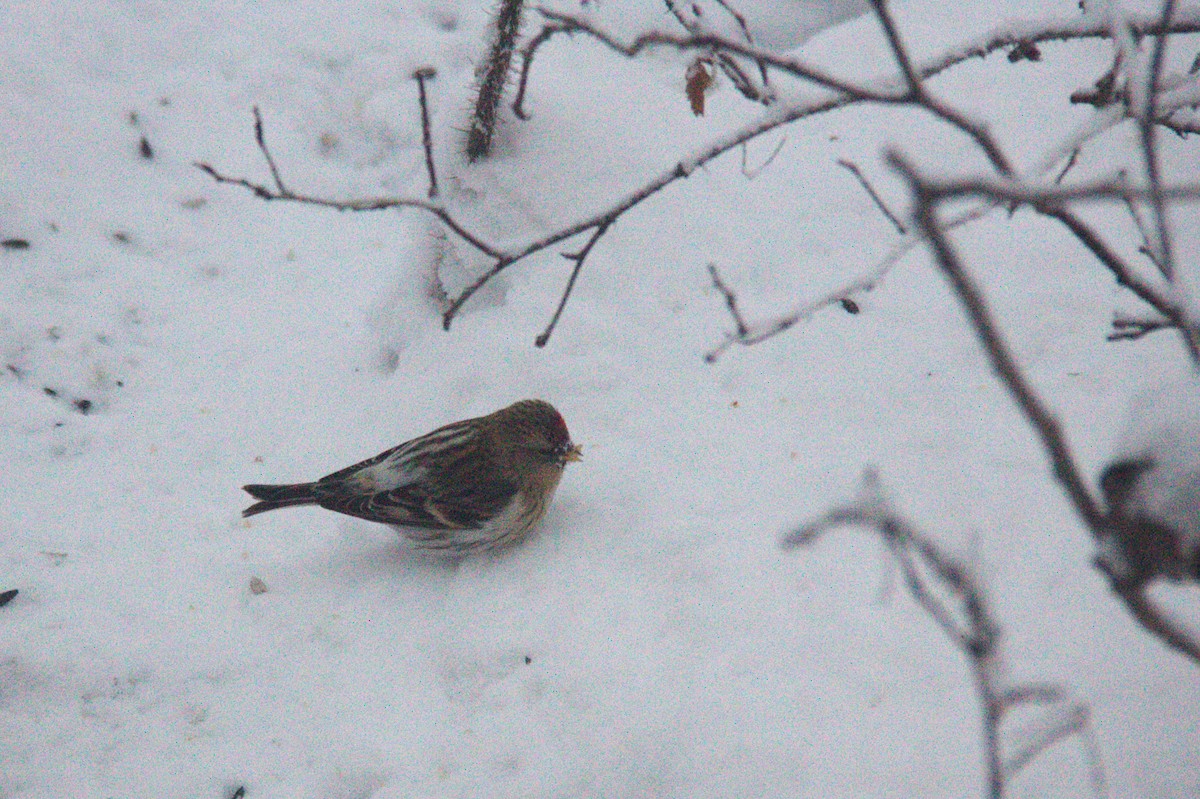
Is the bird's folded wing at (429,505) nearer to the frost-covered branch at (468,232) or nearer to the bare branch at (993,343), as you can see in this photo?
the frost-covered branch at (468,232)

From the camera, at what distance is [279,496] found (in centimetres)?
270

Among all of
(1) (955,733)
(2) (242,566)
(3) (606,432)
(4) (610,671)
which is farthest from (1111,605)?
(2) (242,566)

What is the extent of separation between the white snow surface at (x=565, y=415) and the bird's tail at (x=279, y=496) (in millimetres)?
144

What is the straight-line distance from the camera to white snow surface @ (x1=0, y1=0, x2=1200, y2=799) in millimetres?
1951

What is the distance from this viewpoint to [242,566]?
8.82ft

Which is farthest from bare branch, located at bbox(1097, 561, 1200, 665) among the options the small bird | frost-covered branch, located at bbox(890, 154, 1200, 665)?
the small bird

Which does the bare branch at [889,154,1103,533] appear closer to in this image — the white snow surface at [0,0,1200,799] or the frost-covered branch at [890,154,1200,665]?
the frost-covered branch at [890,154,1200,665]

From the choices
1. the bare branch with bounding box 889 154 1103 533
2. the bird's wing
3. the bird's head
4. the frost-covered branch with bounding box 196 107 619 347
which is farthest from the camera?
the bird's head

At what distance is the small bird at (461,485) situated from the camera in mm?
2600

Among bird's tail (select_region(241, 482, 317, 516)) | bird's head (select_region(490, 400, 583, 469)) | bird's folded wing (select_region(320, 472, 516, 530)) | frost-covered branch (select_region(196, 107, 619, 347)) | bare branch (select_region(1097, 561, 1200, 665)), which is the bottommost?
Answer: bird's tail (select_region(241, 482, 317, 516))

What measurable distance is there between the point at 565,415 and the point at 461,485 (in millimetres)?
436

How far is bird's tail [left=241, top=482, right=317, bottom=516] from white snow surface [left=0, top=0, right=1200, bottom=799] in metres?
0.14

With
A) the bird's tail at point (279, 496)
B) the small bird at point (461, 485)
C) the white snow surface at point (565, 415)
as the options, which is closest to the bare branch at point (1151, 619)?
the white snow surface at point (565, 415)

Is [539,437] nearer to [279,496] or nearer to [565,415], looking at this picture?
[565,415]
